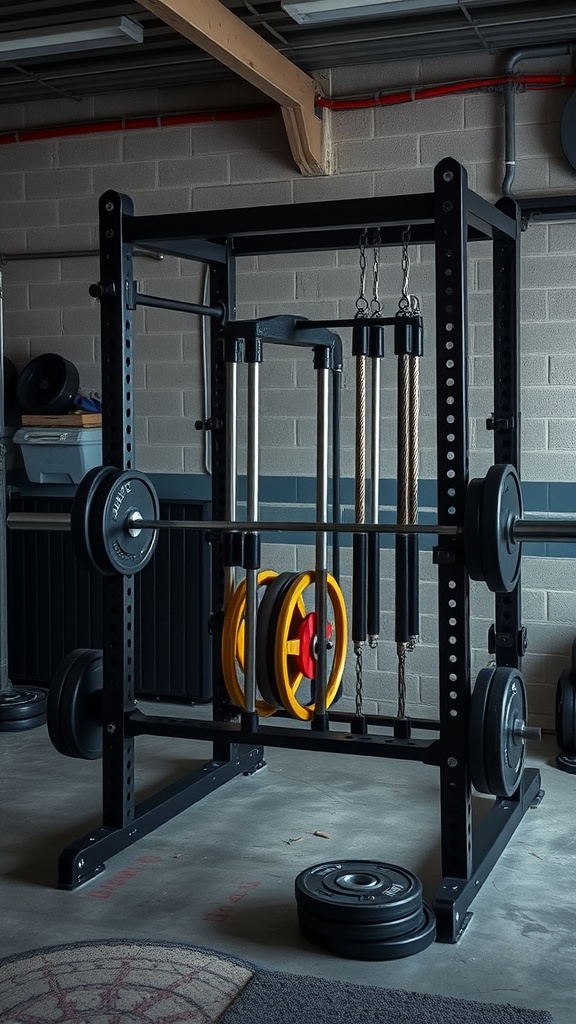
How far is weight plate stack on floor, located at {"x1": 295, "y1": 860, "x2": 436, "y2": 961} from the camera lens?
111 inches

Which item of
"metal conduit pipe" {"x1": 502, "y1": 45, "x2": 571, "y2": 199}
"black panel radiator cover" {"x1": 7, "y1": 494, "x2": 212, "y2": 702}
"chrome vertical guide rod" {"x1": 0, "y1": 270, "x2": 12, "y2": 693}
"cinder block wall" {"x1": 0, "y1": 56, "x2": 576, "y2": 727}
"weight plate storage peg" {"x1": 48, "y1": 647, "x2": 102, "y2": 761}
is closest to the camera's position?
"weight plate storage peg" {"x1": 48, "y1": 647, "x2": 102, "y2": 761}

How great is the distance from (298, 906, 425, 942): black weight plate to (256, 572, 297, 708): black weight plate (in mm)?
876

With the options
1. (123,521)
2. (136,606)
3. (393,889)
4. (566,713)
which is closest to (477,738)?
(393,889)

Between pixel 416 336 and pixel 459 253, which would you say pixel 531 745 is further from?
pixel 459 253

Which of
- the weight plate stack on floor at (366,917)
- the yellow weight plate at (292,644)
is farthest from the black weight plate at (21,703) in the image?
the weight plate stack on floor at (366,917)

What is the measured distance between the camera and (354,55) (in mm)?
→ 4852

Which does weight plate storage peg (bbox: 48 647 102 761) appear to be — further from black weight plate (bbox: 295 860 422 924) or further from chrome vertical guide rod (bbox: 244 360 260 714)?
black weight plate (bbox: 295 860 422 924)

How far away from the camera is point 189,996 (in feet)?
8.64

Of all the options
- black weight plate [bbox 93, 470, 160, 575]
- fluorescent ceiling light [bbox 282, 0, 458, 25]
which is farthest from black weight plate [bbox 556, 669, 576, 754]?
fluorescent ceiling light [bbox 282, 0, 458, 25]

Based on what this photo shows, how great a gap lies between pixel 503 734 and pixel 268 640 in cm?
87

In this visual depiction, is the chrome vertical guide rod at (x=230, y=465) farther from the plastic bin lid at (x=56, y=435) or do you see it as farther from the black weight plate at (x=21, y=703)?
the black weight plate at (x=21, y=703)

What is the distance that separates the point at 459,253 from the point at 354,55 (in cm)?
221

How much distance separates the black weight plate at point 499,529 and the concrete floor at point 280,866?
3.07 feet

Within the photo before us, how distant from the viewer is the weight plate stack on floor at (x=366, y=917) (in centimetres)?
283
